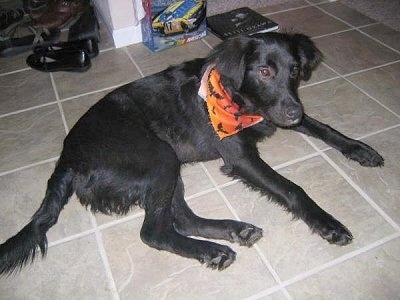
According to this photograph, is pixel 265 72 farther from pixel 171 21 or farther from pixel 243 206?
pixel 171 21

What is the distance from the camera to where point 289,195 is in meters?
1.76

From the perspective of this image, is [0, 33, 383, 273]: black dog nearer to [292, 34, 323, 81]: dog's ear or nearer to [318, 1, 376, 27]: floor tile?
[292, 34, 323, 81]: dog's ear

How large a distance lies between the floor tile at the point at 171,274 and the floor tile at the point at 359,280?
0.55 feet

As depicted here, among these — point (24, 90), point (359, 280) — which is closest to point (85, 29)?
point (24, 90)

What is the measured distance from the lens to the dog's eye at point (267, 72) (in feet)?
5.64

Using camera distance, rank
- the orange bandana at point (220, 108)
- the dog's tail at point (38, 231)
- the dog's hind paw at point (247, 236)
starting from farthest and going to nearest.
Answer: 1. the orange bandana at point (220, 108)
2. the dog's hind paw at point (247, 236)
3. the dog's tail at point (38, 231)

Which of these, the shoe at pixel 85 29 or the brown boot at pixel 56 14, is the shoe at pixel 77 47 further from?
the brown boot at pixel 56 14

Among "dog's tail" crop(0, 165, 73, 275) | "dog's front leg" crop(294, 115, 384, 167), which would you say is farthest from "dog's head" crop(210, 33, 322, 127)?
"dog's tail" crop(0, 165, 73, 275)

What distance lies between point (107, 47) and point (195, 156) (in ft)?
5.77

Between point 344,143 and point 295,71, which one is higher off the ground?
point 295,71

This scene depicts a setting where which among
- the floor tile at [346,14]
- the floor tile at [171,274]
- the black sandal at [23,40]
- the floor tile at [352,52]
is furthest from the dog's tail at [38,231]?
the floor tile at [346,14]

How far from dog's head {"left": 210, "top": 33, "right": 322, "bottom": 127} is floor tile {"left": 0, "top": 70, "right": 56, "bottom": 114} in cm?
159

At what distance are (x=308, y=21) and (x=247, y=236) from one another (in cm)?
252

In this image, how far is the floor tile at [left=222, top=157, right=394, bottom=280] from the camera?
164 cm
